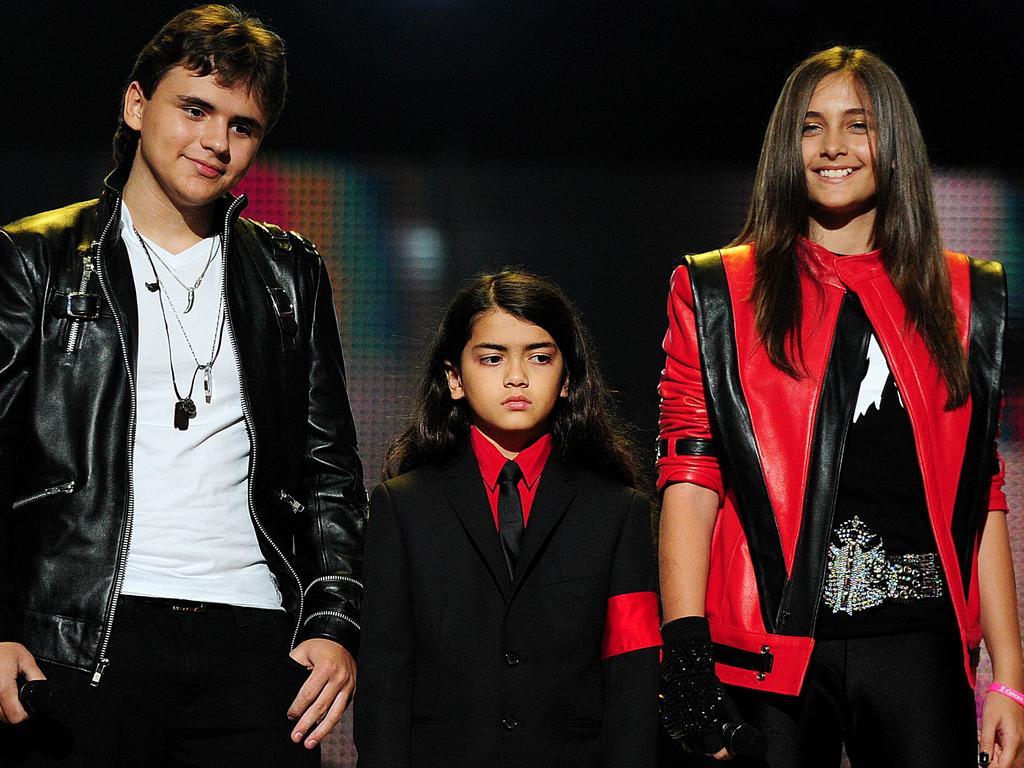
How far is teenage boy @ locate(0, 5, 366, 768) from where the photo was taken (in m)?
1.99

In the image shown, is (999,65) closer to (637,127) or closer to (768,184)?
(637,127)

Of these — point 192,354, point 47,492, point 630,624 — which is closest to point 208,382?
point 192,354

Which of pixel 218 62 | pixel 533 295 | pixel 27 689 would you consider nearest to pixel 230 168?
pixel 218 62

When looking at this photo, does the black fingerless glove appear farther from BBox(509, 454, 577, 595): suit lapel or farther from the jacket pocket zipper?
the jacket pocket zipper

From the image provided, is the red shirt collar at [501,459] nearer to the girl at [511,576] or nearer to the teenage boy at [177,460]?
the girl at [511,576]

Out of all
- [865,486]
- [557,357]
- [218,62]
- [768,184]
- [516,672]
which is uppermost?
[218,62]

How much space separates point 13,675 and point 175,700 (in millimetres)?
248

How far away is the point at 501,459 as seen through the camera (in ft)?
7.34

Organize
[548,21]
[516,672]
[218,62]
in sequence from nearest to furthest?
1. [516,672]
2. [218,62]
3. [548,21]

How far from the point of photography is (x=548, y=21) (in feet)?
11.7

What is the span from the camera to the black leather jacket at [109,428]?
2.00 m

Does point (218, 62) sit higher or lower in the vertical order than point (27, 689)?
higher

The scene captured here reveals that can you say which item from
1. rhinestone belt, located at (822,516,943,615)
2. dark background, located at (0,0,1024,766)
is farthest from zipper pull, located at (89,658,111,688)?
dark background, located at (0,0,1024,766)

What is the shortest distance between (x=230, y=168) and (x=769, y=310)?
3.06ft
